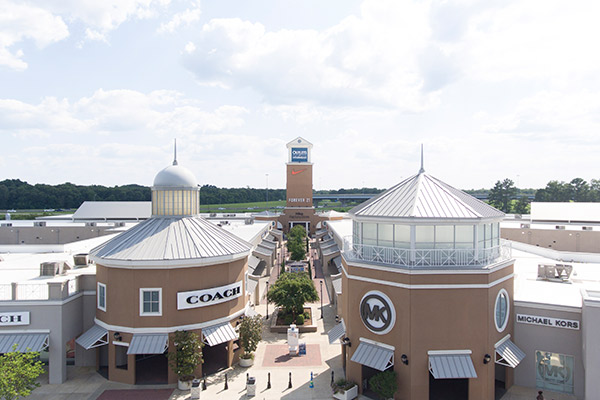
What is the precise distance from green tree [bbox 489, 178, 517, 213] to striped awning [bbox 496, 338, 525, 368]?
121m

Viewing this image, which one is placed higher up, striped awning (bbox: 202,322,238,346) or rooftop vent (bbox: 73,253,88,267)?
rooftop vent (bbox: 73,253,88,267)

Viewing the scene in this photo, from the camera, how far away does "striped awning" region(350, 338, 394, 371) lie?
63.6 ft

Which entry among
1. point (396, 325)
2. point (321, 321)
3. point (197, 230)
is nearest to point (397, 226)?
point (396, 325)

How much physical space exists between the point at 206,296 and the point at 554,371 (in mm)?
19614

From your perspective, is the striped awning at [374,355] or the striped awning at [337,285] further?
the striped awning at [337,285]

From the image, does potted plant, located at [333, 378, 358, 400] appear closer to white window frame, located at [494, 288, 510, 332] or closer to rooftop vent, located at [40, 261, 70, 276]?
white window frame, located at [494, 288, 510, 332]

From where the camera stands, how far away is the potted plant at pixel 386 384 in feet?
61.8

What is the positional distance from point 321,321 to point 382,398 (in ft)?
43.4

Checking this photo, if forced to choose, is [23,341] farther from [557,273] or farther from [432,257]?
[557,273]

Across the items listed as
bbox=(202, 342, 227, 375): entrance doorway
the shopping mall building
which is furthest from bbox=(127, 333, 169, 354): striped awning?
the shopping mall building

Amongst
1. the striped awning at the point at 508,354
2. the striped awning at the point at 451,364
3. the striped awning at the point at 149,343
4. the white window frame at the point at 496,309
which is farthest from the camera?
the striped awning at the point at 149,343

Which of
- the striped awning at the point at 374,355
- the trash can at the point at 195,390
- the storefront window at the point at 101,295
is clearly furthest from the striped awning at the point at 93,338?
the striped awning at the point at 374,355

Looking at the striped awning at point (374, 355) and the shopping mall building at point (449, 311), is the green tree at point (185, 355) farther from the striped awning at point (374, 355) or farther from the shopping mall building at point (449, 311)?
the striped awning at point (374, 355)

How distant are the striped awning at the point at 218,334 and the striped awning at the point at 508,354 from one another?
1472 centimetres
